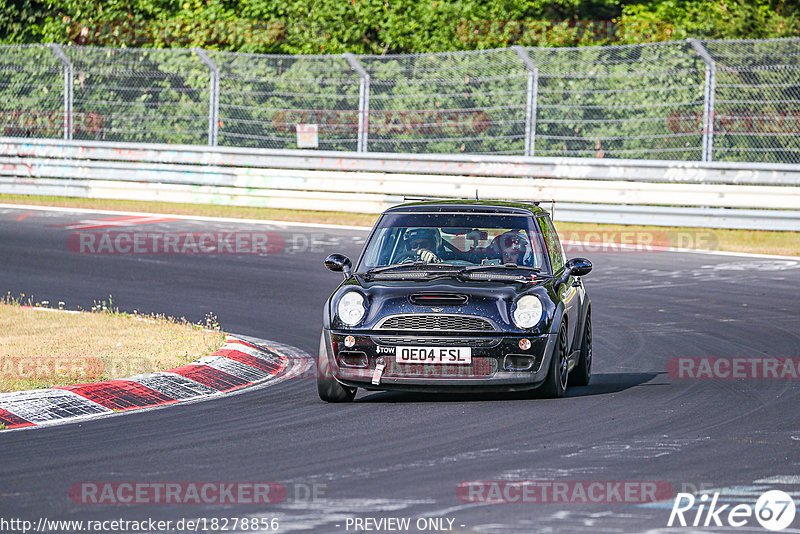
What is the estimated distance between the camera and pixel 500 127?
2212 cm

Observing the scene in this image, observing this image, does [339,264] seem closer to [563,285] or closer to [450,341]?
[450,341]

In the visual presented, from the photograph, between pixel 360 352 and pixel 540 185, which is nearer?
pixel 360 352

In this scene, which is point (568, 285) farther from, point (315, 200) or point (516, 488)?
point (315, 200)

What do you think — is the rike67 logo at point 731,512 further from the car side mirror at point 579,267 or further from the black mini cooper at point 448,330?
the car side mirror at point 579,267

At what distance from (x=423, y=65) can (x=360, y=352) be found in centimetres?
1435

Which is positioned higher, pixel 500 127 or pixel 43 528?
pixel 500 127

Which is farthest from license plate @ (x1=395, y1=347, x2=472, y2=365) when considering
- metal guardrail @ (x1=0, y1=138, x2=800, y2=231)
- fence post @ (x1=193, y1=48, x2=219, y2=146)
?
fence post @ (x1=193, y1=48, x2=219, y2=146)

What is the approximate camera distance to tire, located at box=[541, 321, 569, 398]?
29.8 ft

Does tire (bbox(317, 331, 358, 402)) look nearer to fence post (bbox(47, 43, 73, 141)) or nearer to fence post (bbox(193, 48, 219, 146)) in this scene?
fence post (bbox(193, 48, 219, 146))

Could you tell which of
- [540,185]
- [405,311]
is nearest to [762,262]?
[540,185]

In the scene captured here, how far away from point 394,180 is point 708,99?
17.4 feet

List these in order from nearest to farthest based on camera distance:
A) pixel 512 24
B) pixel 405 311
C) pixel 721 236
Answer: pixel 405 311 → pixel 721 236 → pixel 512 24

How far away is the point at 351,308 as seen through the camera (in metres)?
9.13
